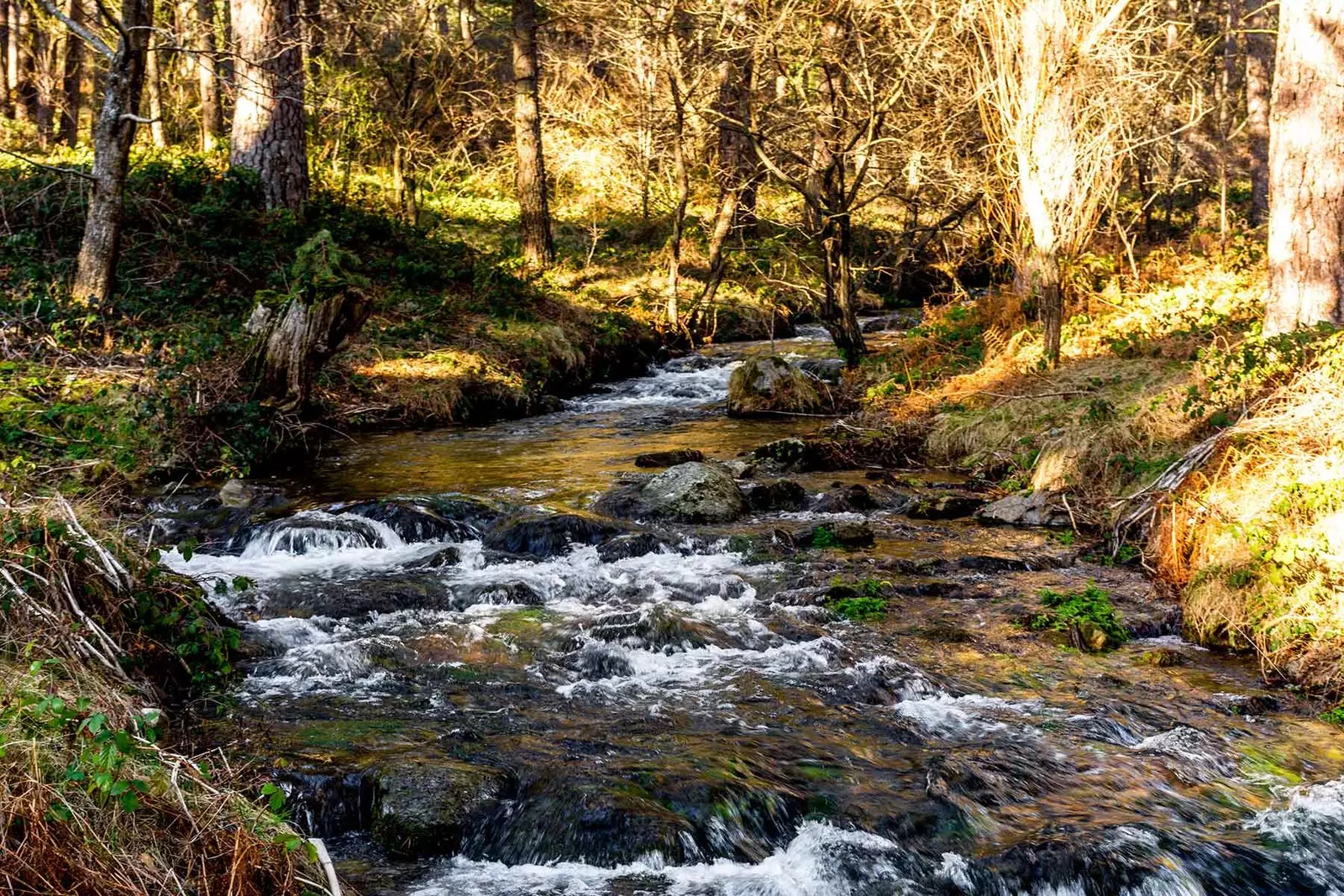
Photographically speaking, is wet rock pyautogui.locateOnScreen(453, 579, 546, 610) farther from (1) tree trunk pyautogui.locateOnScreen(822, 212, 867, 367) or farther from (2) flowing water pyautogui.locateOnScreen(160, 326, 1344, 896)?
(1) tree trunk pyautogui.locateOnScreen(822, 212, 867, 367)

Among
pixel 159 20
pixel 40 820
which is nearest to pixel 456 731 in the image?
pixel 40 820

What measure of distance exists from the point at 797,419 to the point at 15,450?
9.08 m

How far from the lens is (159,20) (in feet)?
68.1

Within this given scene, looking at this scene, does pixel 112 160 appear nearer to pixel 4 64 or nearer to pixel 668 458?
pixel 668 458

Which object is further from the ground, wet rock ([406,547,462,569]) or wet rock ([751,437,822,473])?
wet rock ([751,437,822,473])

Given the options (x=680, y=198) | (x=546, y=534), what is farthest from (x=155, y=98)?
(x=546, y=534)

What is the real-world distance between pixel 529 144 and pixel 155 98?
6595mm

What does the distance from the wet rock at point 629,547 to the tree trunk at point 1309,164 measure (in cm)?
544

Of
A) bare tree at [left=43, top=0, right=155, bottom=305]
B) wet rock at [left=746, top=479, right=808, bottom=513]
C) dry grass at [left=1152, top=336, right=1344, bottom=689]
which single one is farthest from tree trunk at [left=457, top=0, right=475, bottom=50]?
dry grass at [left=1152, top=336, right=1344, bottom=689]

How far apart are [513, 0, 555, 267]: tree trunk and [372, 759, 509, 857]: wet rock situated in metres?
15.5

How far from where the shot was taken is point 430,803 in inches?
190

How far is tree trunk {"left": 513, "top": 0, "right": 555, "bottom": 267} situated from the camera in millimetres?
18922

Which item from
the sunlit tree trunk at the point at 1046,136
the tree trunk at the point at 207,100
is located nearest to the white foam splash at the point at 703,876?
the sunlit tree trunk at the point at 1046,136

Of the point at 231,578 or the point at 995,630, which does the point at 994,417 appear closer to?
the point at 995,630
